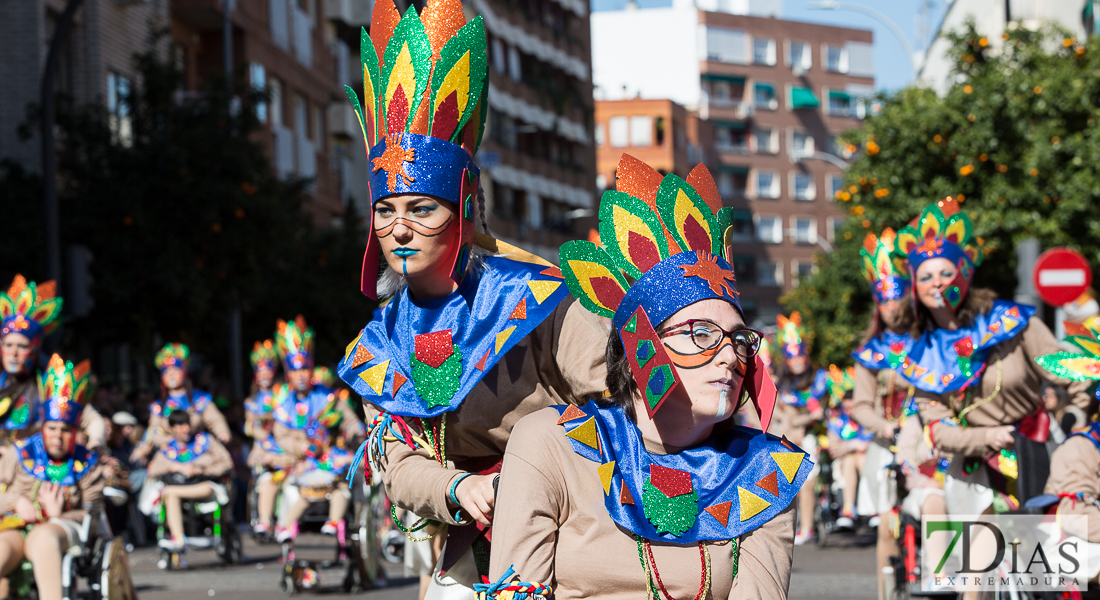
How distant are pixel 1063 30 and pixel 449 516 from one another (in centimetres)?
1893

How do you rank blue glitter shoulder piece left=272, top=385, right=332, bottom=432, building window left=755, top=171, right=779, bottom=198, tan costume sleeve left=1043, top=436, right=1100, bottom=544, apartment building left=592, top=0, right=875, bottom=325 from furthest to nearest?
1. building window left=755, top=171, right=779, bottom=198
2. apartment building left=592, top=0, right=875, bottom=325
3. blue glitter shoulder piece left=272, top=385, right=332, bottom=432
4. tan costume sleeve left=1043, top=436, right=1100, bottom=544

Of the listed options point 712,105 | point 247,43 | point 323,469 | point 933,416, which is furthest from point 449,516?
point 712,105

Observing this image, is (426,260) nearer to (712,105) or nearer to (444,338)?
(444,338)

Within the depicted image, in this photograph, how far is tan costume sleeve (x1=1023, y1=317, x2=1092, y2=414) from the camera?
7.68 m

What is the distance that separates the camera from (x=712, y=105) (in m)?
92.6

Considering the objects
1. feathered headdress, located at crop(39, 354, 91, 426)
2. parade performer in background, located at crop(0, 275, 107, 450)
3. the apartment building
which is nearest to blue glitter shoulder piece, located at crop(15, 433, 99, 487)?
feathered headdress, located at crop(39, 354, 91, 426)

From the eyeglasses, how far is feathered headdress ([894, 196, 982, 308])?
425 cm

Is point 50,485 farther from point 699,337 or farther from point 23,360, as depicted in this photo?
point 699,337

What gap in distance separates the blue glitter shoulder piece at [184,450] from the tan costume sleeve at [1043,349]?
986 centimetres

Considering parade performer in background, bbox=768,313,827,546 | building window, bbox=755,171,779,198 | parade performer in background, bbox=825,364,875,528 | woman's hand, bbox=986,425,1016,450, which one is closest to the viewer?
woman's hand, bbox=986,425,1016,450

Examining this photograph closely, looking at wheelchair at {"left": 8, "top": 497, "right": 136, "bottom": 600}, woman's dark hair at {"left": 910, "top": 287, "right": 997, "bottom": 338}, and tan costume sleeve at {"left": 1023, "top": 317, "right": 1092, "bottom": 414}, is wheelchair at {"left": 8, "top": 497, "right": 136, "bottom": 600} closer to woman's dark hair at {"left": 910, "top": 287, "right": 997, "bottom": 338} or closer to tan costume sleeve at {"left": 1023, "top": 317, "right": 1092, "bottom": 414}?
woman's dark hair at {"left": 910, "top": 287, "right": 997, "bottom": 338}

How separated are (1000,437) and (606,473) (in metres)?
4.42

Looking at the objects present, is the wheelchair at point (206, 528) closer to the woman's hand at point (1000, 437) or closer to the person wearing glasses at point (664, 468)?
the woman's hand at point (1000, 437)

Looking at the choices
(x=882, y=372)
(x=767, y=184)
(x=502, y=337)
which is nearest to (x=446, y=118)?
(x=502, y=337)
